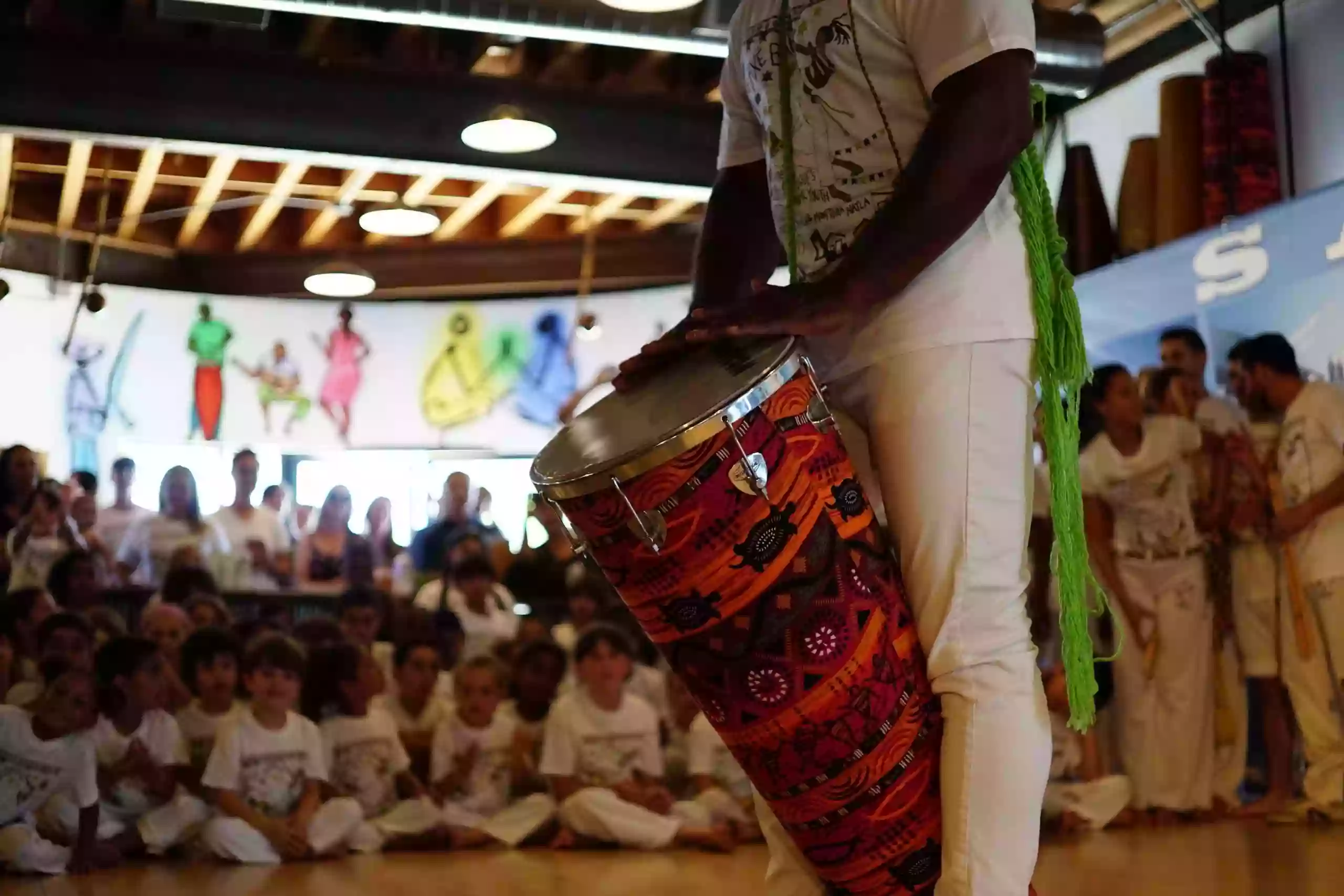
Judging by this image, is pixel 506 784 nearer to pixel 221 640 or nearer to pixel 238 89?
pixel 221 640

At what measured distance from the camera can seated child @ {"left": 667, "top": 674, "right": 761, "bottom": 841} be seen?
3939mm

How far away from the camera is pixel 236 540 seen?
22.5 feet

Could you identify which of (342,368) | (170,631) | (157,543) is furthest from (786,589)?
(342,368)

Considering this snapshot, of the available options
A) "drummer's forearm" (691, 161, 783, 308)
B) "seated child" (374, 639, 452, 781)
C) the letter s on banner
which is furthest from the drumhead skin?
the letter s on banner

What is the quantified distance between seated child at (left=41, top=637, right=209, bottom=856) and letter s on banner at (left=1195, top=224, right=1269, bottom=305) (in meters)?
3.87

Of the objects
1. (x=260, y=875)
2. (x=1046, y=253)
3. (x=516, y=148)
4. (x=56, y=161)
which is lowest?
(x=260, y=875)

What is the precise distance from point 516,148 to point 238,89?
1139mm

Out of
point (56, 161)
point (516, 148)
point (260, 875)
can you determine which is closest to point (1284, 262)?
point (516, 148)

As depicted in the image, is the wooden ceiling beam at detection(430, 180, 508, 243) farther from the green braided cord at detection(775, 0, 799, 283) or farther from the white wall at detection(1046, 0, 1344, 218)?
the green braided cord at detection(775, 0, 799, 283)

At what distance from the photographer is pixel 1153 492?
14.4 feet

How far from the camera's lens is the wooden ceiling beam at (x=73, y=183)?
781cm

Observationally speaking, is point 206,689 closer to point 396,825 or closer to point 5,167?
point 396,825

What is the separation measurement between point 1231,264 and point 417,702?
130 inches

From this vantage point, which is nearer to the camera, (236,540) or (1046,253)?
(1046,253)
